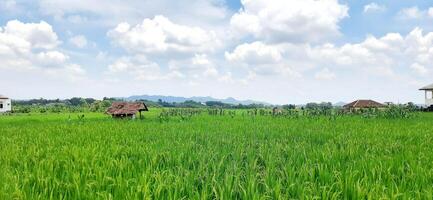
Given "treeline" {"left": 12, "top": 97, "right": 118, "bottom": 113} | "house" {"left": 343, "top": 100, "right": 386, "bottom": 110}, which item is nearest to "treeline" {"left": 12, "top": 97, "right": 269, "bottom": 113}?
"treeline" {"left": 12, "top": 97, "right": 118, "bottom": 113}

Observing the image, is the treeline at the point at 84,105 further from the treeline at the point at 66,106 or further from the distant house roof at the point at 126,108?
the distant house roof at the point at 126,108

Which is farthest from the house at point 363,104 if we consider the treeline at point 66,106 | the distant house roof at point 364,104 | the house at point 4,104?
the house at point 4,104

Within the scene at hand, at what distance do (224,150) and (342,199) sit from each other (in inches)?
127

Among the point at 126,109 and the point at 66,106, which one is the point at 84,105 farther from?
the point at 126,109

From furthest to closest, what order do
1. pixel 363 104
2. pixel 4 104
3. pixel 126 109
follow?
pixel 4 104, pixel 363 104, pixel 126 109

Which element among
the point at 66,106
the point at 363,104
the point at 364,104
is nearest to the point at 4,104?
the point at 66,106

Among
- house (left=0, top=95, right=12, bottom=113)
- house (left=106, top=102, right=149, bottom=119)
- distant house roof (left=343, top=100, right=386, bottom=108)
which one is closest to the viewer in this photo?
house (left=106, top=102, right=149, bottom=119)

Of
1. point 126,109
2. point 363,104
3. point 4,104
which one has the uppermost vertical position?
point 4,104

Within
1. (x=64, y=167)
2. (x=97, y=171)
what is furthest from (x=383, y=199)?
(x=64, y=167)

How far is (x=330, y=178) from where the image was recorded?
4.55m

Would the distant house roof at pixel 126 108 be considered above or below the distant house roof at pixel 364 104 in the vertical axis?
below

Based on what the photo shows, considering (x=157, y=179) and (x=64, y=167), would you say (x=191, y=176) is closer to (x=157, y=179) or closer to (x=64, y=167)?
(x=157, y=179)

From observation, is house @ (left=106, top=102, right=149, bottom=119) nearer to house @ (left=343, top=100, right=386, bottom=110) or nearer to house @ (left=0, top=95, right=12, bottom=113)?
A: house @ (left=343, top=100, right=386, bottom=110)

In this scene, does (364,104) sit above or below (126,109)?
above
